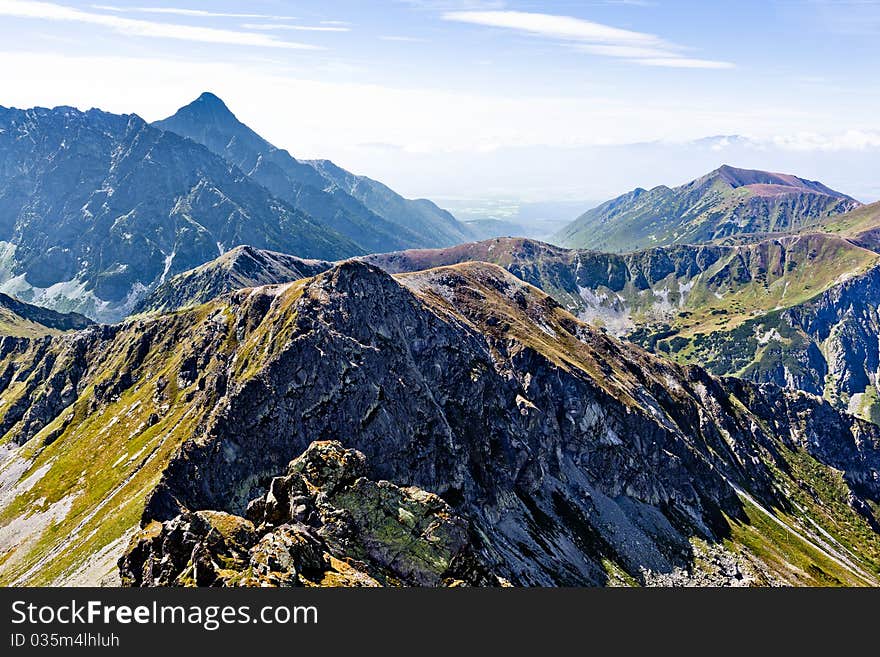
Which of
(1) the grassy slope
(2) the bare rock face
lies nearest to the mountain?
(2) the bare rock face

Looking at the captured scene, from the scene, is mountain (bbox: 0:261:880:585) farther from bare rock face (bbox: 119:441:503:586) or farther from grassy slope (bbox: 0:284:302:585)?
grassy slope (bbox: 0:284:302:585)

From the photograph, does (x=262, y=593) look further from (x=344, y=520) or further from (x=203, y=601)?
(x=344, y=520)

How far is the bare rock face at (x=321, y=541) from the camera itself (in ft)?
192

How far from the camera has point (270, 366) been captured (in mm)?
140250

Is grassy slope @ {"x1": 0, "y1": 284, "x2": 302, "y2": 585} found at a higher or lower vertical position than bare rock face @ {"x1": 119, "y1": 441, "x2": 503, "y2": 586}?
lower

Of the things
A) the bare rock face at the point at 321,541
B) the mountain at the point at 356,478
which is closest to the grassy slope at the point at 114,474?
the mountain at the point at 356,478

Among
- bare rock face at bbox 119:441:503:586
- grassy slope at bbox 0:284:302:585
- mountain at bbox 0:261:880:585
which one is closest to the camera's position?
bare rock face at bbox 119:441:503:586

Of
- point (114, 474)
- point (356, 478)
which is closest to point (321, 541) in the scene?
point (356, 478)

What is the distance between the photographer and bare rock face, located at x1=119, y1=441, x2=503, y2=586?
58406 millimetres

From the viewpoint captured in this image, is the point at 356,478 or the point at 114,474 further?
the point at 114,474

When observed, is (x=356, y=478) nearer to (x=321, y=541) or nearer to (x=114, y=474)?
(x=321, y=541)

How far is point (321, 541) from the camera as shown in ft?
222

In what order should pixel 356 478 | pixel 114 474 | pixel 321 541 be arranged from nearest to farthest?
pixel 321 541 < pixel 356 478 < pixel 114 474

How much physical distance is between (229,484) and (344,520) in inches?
2522
